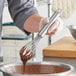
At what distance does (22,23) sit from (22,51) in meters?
0.41

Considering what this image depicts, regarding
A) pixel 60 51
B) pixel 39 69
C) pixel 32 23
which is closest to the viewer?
pixel 39 69

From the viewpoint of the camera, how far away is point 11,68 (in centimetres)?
73

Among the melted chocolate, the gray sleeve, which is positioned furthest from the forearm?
the melted chocolate

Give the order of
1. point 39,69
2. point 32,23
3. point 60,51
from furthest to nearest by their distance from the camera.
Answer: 1. point 60,51
2. point 32,23
3. point 39,69

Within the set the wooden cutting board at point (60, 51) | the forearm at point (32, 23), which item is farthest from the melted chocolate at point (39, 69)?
the wooden cutting board at point (60, 51)

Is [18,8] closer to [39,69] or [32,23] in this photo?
[32,23]

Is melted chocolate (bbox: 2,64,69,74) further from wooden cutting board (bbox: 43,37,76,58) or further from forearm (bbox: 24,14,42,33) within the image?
wooden cutting board (bbox: 43,37,76,58)

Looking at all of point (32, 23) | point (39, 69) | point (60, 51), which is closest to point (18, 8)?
point (32, 23)

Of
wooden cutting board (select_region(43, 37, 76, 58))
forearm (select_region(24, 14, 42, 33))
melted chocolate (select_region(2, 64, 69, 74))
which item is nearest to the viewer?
melted chocolate (select_region(2, 64, 69, 74))

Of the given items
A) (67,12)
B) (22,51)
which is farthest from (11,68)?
(67,12)

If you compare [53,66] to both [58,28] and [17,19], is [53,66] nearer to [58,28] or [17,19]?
[58,28]

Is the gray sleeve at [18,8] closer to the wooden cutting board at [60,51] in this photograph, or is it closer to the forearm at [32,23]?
the forearm at [32,23]

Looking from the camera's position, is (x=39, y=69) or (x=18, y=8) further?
(x=18, y=8)

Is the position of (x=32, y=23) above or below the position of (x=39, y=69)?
above
